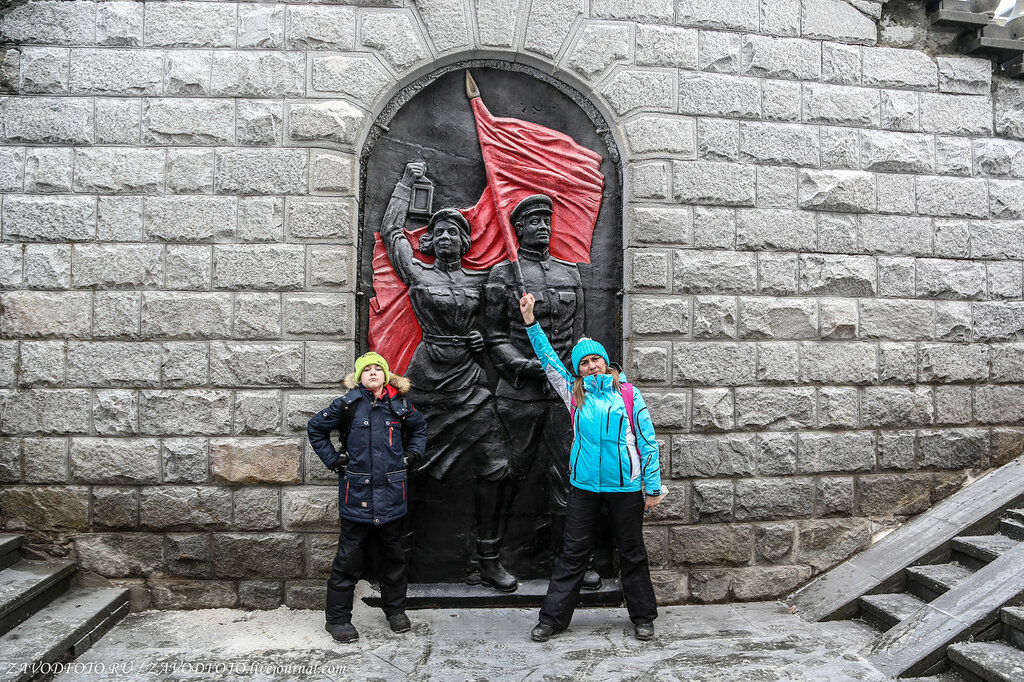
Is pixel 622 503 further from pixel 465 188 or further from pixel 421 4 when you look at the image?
pixel 421 4

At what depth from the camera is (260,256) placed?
15.9 ft

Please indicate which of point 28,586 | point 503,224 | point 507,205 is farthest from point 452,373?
point 28,586

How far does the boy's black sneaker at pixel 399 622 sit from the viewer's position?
4391 millimetres

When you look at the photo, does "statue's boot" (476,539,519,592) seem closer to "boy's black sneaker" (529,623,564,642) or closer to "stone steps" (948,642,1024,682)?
"boy's black sneaker" (529,623,564,642)

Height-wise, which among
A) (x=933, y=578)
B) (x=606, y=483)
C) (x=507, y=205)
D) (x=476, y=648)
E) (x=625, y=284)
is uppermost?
(x=507, y=205)

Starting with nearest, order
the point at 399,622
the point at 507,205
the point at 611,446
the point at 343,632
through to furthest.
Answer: the point at 611,446 → the point at 343,632 → the point at 399,622 → the point at 507,205

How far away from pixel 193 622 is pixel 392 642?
1.50m

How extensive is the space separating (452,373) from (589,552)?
1621 millimetres

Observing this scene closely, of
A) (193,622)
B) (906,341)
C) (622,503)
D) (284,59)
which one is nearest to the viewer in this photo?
(622,503)

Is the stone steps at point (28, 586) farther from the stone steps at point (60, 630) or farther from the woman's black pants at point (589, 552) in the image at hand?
the woman's black pants at point (589, 552)

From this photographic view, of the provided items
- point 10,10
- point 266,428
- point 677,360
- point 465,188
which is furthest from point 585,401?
point 10,10

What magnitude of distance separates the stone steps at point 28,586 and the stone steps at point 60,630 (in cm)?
6

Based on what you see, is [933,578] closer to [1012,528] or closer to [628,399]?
[1012,528]

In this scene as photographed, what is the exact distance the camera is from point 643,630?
434 cm
